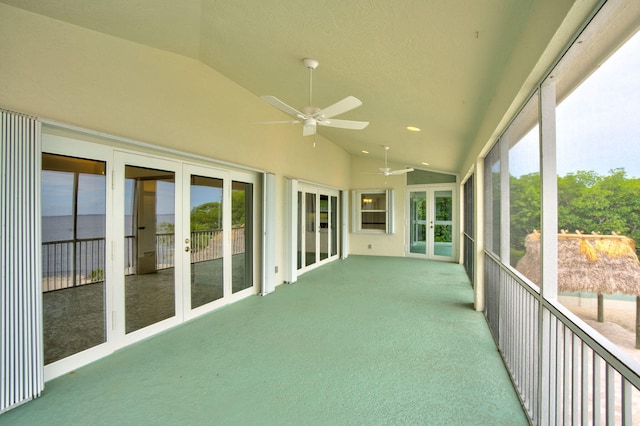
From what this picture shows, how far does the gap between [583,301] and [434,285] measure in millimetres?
4365

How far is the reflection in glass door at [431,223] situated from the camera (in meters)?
8.62

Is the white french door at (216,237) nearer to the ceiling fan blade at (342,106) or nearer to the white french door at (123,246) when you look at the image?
the white french door at (123,246)

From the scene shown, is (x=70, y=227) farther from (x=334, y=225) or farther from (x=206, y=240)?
(x=334, y=225)

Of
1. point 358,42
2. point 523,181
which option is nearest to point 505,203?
point 523,181

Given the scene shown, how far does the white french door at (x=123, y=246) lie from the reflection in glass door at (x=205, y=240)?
0.04ft

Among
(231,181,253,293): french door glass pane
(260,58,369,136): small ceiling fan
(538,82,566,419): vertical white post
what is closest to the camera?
(538,82,566,419): vertical white post

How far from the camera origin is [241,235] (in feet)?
15.8

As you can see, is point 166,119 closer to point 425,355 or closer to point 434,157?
point 425,355

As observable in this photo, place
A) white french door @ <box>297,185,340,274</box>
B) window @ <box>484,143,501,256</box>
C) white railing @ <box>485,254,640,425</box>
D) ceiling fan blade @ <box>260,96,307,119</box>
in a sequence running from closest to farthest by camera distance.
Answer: white railing @ <box>485,254,640,425</box> < ceiling fan blade @ <box>260,96,307,119</box> < window @ <box>484,143,501,256</box> < white french door @ <box>297,185,340,274</box>

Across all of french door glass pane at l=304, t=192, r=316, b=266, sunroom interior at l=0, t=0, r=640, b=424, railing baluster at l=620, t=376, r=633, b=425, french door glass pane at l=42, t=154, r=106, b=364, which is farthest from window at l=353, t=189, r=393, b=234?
railing baluster at l=620, t=376, r=633, b=425

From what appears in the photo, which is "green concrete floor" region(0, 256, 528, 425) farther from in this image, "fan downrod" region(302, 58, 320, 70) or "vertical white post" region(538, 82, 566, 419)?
"fan downrod" region(302, 58, 320, 70)

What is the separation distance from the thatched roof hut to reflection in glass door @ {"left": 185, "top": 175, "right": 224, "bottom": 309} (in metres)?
3.72

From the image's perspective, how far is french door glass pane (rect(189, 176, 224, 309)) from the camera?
155 inches

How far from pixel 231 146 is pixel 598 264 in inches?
165
